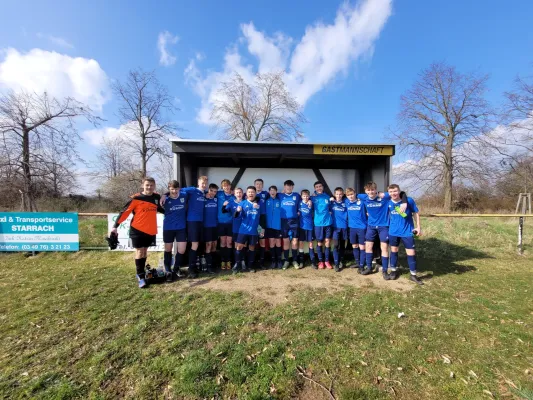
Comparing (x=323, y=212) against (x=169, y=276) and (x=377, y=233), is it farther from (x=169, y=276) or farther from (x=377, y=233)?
(x=169, y=276)

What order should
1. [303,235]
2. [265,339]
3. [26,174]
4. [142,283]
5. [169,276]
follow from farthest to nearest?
[26,174], [303,235], [169,276], [142,283], [265,339]

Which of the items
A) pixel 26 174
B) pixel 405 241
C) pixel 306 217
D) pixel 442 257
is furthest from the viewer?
pixel 26 174

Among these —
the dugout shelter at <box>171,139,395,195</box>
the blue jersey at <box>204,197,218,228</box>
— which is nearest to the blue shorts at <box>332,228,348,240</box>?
the dugout shelter at <box>171,139,395,195</box>

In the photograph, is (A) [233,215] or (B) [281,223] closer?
(A) [233,215]

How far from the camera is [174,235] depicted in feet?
15.8

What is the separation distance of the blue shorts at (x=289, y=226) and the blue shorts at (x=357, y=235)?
116 centimetres

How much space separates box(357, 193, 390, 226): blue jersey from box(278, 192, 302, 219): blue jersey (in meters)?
1.47

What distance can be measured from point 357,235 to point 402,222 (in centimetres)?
91

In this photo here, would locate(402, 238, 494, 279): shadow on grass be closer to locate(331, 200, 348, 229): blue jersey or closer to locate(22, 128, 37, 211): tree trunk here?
locate(331, 200, 348, 229): blue jersey

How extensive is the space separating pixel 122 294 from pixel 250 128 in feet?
63.3

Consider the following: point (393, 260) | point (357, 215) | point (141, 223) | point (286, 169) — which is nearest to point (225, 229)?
point (141, 223)

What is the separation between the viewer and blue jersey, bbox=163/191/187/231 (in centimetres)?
475

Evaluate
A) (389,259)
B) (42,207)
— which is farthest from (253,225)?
(42,207)

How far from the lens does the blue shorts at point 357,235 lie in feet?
16.7
